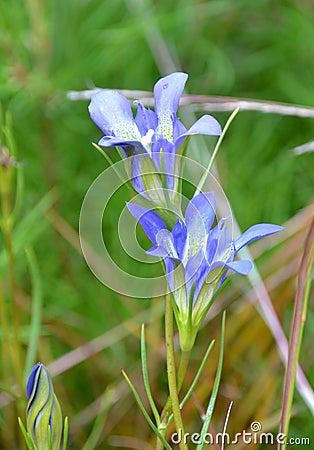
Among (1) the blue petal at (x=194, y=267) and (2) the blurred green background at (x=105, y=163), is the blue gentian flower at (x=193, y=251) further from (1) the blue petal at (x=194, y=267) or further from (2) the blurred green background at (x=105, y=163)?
(2) the blurred green background at (x=105, y=163)

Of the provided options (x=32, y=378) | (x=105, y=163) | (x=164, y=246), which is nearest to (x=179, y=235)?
(x=164, y=246)

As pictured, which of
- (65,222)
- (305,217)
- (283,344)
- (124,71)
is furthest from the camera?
(124,71)

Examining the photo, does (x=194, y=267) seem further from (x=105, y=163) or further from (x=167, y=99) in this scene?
(x=105, y=163)

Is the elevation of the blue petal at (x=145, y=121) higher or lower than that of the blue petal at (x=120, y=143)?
higher

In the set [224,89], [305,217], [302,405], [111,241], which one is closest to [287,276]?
[305,217]

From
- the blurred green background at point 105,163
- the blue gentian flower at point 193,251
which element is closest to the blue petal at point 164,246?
the blue gentian flower at point 193,251

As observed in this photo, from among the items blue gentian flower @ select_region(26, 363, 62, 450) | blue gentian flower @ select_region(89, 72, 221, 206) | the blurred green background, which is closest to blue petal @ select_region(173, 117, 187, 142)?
blue gentian flower @ select_region(89, 72, 221, 206)

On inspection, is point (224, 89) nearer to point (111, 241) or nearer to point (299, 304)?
point (111, 241)
